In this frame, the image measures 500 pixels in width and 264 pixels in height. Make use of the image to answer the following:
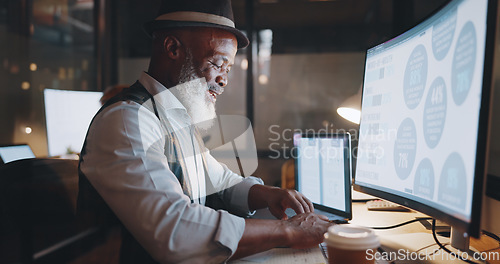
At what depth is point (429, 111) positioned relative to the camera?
2.42 ft

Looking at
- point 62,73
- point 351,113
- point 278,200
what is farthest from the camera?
point 62,73

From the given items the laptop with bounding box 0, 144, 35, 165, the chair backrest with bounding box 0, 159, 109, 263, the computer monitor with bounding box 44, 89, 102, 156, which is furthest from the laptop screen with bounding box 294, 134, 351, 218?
the computer monitor with bounding box 44, 89, 102, 156

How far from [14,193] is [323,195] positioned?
2.86 feet

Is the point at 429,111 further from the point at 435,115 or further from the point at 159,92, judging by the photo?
the point at 159,92

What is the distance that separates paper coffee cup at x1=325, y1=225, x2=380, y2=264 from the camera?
586 mm

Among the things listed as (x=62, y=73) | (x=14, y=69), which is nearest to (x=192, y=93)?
(x=14, y=69)

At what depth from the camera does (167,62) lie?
1.18 metres

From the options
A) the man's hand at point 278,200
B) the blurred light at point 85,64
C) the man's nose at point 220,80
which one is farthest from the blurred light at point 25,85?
the man's hand at point 278,200

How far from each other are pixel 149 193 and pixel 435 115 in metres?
0.60

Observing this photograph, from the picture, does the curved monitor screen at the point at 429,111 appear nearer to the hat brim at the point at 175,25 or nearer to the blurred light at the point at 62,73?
the hat brim at the point at 175,25

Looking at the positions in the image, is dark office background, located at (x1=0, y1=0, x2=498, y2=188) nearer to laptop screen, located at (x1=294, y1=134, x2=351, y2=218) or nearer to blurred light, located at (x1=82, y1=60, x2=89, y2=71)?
blurred light, located at (x1=82, y1=60, x2=89, y2=71)

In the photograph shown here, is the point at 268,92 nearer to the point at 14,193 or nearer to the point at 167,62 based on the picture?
the point at 167,62

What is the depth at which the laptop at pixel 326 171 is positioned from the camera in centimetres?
104

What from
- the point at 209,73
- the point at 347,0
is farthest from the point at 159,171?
the point at 347,0
